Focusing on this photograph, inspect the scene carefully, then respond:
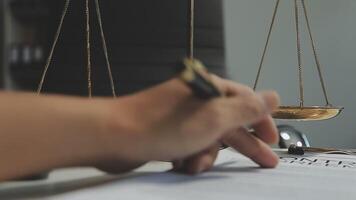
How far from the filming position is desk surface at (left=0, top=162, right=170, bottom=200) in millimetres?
361

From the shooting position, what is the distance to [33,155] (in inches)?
12.5

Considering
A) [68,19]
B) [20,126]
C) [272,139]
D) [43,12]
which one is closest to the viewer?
[20,126]

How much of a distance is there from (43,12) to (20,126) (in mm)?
1213

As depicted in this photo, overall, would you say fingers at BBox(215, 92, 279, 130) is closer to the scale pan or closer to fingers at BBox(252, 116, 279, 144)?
fingers at BBox(252, 116, 279, 144)

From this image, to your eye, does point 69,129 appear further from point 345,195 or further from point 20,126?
point 345,195

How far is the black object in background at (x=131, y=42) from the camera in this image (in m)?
1.16

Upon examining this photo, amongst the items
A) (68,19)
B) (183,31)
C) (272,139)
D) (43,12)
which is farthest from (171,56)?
(272,139)

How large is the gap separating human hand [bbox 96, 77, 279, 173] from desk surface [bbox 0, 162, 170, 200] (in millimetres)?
61

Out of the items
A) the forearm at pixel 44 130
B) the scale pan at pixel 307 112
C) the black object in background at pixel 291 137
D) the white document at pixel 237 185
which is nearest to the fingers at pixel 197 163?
the white document at pixel 237 185

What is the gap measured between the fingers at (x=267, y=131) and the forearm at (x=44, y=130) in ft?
0.63

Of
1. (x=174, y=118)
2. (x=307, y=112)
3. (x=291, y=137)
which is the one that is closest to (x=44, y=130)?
(x=174, y=118)

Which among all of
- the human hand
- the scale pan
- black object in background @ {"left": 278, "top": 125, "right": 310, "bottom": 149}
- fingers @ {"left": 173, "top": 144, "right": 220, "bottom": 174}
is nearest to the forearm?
the human hand

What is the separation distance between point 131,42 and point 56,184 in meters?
0.85

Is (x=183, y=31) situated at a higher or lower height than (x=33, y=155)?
higher
